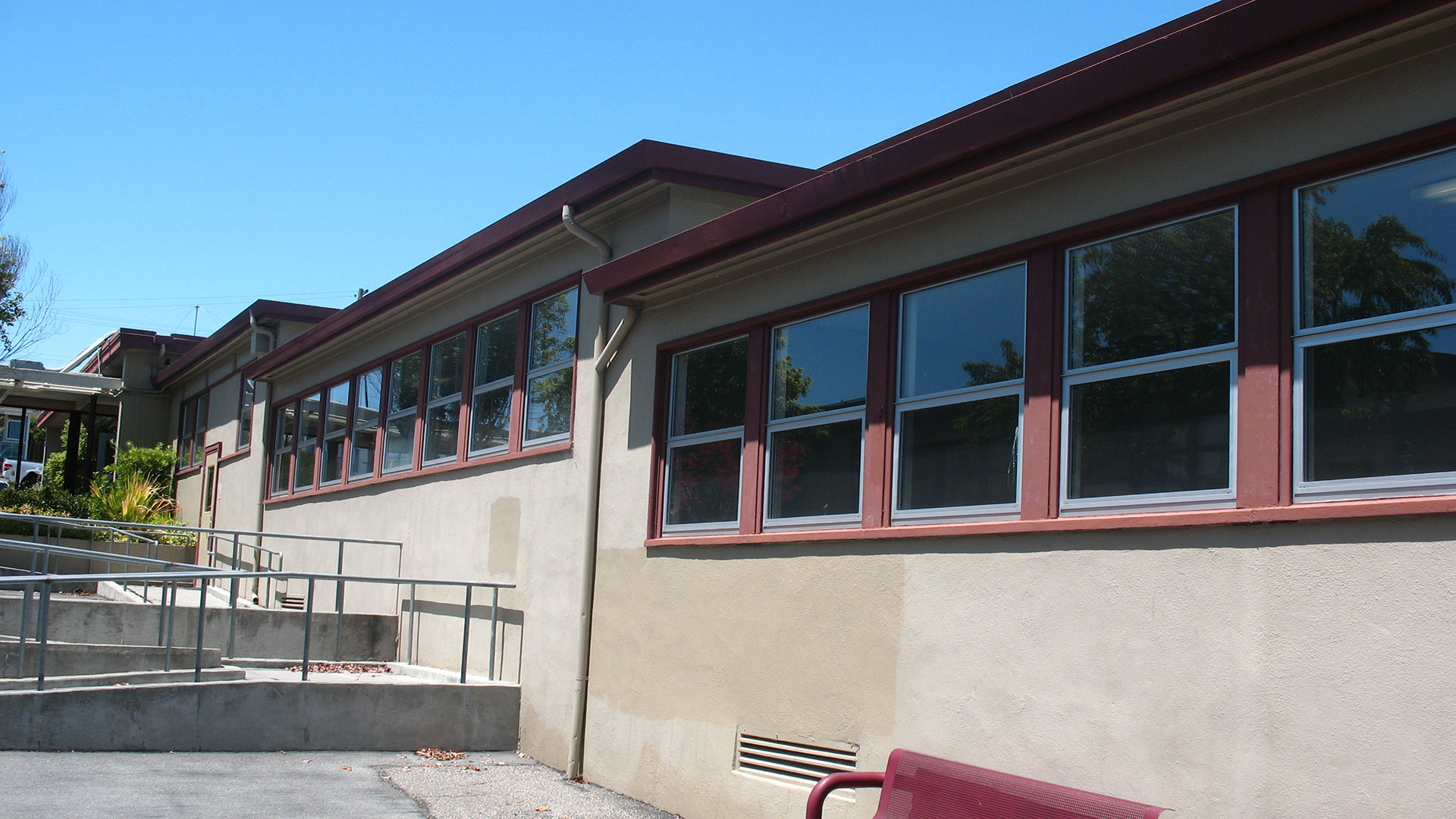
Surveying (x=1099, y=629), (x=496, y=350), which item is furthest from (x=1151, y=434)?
(x=496, y=350)

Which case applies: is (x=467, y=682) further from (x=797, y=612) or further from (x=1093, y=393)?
(x=1093, y=393)

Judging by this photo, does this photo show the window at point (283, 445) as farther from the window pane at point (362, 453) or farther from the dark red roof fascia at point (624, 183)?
the dark red roof fascia at point (624, 183)

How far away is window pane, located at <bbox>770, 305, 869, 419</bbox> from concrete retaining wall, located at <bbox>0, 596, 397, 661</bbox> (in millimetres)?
6739

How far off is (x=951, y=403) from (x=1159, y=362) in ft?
4.64

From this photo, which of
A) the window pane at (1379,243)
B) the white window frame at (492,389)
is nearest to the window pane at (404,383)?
the white window frame at (492,389)

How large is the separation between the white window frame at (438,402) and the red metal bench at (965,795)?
7880 millimetres

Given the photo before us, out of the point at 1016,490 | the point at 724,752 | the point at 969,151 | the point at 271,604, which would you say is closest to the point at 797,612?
the point at 724,752

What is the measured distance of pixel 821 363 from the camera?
821cm

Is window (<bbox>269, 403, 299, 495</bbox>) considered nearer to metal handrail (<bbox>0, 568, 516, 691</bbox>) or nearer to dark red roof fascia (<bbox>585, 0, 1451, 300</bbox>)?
metal handrail (<bbox>0, 568, 516, 691</bbox>)

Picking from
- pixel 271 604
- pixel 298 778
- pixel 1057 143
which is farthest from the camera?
pixel 271 604

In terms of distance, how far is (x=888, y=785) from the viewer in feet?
19.2

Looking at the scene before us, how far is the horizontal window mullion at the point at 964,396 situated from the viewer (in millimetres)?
6734

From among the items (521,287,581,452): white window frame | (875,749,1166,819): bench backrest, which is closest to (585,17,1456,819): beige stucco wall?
(875,749,1166,819): bench backrest

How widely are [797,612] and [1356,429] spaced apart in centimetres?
367
